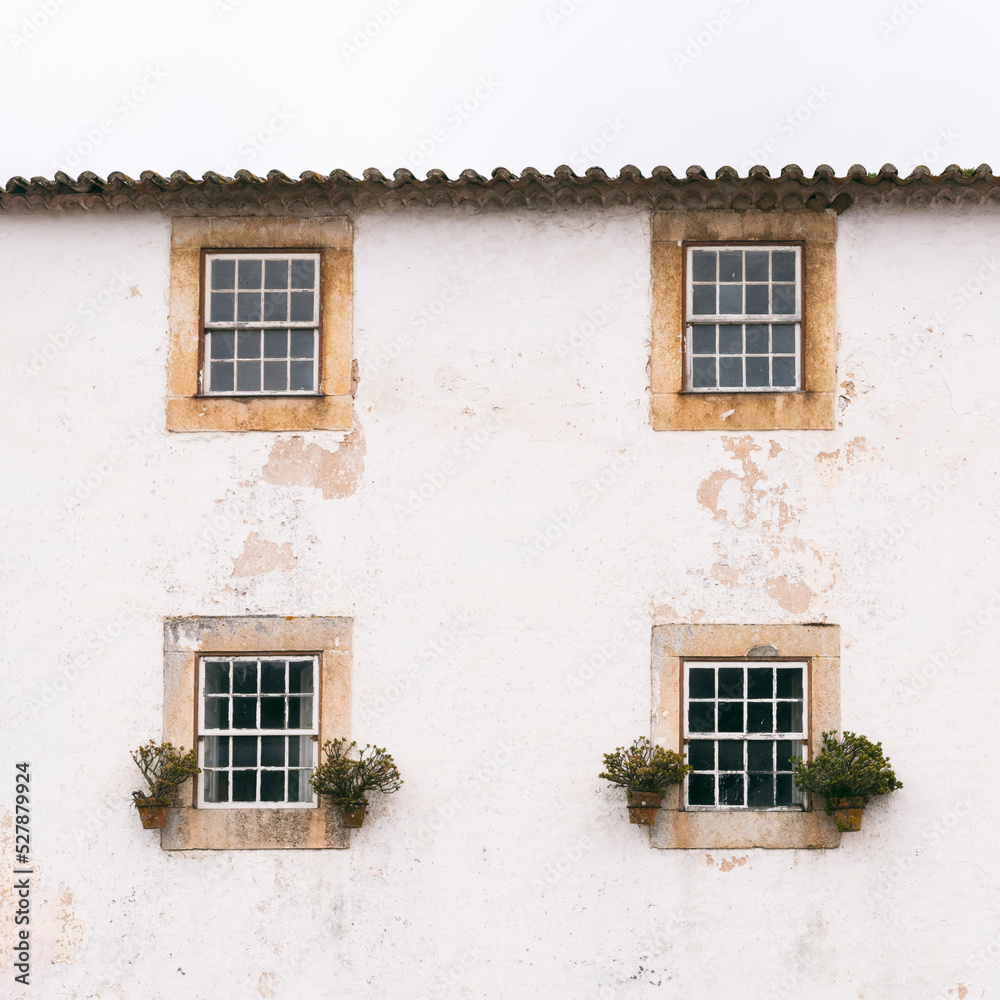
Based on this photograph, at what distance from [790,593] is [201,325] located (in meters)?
4.80

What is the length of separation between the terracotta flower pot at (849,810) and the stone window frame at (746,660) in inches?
6.0

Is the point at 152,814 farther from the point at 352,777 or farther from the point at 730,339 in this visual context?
the point at 730,339

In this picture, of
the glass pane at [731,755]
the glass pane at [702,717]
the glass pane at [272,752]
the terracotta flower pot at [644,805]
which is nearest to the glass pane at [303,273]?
the glass pane at [272,752]

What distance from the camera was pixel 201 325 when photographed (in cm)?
930

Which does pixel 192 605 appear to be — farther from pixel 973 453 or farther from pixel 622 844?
pixel 973 453

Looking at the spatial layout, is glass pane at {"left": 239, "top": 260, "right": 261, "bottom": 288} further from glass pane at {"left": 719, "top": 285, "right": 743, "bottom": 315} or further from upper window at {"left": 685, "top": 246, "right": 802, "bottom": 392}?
glass pane at {"left": 719, "top": 285, "right": 743, "bottom": 315}

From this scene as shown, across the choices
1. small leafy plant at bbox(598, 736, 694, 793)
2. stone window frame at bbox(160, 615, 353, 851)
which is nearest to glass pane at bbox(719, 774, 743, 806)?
small leafy plant at bbox(598, 736, 694, 793)

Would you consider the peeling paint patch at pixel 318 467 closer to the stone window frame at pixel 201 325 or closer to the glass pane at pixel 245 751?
the stone window frame at pixel 201 325

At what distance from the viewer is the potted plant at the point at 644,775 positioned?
28.2 feet

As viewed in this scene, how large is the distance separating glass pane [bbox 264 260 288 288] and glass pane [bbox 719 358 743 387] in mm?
3351

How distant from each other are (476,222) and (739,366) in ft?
7.40

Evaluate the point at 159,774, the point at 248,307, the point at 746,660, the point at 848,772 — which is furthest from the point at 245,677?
the point at 848,772

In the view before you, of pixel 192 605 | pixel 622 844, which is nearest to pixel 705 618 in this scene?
pixel 622 844

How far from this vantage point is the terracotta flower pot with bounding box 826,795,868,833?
8547mm
